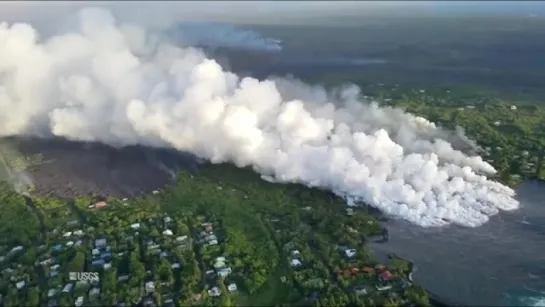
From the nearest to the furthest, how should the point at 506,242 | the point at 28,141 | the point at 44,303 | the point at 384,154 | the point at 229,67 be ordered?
the point at 44,303, the point at 506,242, the point at 384,154, the point at 28,141, the point at 229,67

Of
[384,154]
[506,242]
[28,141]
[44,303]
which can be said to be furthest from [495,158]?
[28,141]

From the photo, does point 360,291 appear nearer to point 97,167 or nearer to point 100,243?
point 100,243

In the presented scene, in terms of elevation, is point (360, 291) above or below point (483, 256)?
below

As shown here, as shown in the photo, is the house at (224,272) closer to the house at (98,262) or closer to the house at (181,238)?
the house at (181,238)

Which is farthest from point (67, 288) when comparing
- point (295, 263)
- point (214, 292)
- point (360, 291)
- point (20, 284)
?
point (360, 291)

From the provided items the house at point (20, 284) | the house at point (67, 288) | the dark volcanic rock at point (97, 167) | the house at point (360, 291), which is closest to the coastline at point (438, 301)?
the house at point (360, 291)

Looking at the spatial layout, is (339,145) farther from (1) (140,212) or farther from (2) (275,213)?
(1) (140,212)
